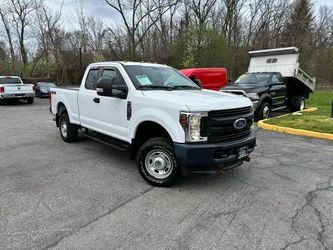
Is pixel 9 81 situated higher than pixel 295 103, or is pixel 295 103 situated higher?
pixel 9 81

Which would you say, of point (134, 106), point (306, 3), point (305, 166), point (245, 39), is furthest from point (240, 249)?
point (306, 3)

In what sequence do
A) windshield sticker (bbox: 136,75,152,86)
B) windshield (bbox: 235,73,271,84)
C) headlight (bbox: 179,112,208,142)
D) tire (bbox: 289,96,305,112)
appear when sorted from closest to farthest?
headlight (bbox: 179,112,208,142)
windshield sticker (bbox: 136,75,152,86)
windshield (bbox: 235,73,271,84)
tire (bbox: 289,96,305,112)

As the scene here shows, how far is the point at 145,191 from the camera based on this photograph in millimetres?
4340

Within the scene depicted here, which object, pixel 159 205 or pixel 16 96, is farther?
pixel 16 96

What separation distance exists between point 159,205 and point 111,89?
218cm

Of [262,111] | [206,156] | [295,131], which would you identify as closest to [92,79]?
[206,156]

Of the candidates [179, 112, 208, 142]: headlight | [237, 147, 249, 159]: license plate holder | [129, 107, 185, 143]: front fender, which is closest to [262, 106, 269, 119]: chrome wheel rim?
[237, 147, 249, 159]: license plate holder

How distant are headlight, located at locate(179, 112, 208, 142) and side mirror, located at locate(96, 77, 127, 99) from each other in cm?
143

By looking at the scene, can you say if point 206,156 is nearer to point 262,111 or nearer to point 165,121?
point 165,121

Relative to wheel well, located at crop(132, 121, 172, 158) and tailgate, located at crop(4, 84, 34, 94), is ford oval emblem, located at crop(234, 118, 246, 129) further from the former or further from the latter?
tailgate, located at crop(4, 84, 34, 94)

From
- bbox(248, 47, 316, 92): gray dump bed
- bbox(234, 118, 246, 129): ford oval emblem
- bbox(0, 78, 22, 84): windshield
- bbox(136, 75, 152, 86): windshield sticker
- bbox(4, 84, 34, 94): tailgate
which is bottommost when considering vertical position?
bbox(4, 84, 34, 94): tailgate

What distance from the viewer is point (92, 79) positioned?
6.08m

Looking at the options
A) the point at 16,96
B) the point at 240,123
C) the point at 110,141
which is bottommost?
the point at 16,96

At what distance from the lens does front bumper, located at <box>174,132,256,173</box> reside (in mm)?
3932
